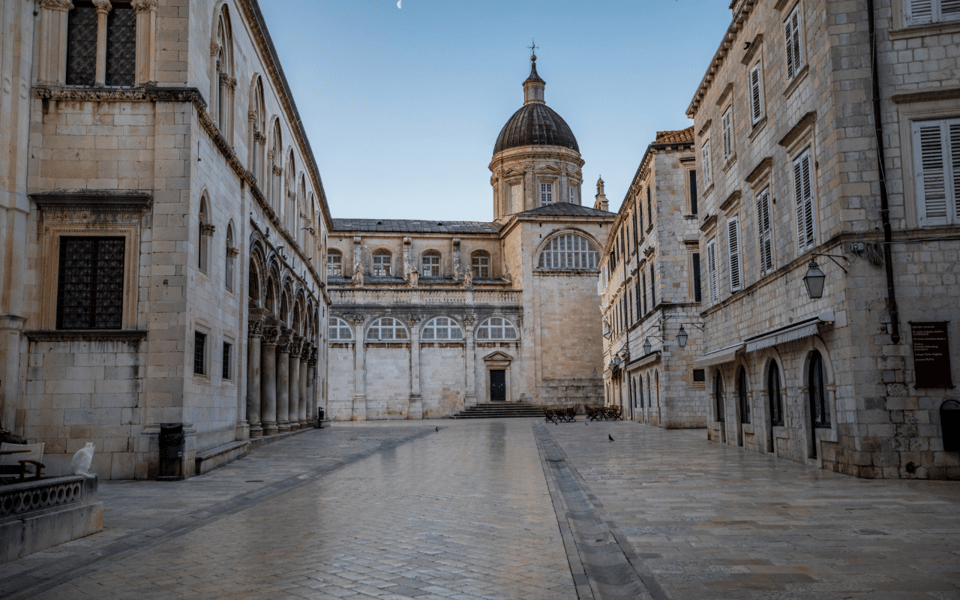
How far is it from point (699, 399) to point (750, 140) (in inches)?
582

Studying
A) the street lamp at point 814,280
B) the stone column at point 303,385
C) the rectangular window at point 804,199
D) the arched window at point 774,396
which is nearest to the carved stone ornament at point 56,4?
the rectangular window at point 804,199

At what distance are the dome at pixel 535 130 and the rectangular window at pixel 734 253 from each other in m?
47.1

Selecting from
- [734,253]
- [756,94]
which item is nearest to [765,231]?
[734,253]

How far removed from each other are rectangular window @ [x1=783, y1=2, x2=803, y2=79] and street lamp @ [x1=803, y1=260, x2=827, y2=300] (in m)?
4.06

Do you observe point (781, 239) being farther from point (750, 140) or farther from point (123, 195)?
point (123, 195)

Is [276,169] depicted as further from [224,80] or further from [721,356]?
[721,356]

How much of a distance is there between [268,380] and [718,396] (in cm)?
1454

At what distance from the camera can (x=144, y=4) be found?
16.1m

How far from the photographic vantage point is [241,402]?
21.5 m

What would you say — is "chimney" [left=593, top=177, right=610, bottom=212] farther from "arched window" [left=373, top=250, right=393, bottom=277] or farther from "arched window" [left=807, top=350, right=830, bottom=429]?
"arched window" [left=807, top=350, right=830, bottom=429]

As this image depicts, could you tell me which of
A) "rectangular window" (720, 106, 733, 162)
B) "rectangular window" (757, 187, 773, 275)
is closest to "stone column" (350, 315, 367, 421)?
"rectangular window" (720, 106, 733, 162)

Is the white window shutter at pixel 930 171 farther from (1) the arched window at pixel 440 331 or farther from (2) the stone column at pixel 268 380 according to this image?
(1) the arched window at pixel 440 331

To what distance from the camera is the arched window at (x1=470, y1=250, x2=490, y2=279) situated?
64188 mm

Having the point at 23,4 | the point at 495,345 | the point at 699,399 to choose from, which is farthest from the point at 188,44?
the point at 495,345
